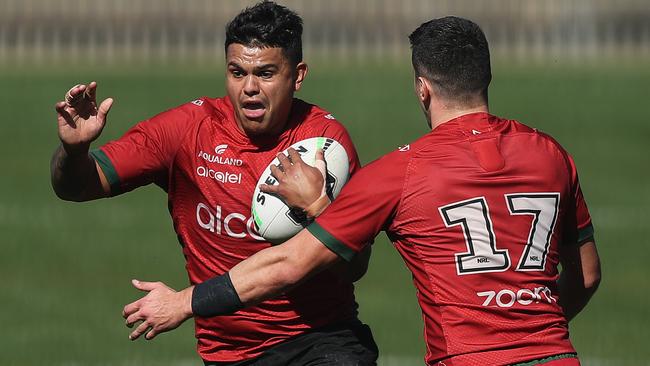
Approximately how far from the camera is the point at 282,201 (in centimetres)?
727

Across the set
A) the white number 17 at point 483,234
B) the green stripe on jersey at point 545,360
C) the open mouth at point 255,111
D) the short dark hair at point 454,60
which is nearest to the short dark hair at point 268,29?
the open mouth at point 255,111

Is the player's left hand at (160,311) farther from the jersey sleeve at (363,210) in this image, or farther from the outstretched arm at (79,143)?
the outstretched arm at (79,143)

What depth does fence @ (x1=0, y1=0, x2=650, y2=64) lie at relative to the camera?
31922 mm

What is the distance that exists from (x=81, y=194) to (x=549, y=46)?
2546cm

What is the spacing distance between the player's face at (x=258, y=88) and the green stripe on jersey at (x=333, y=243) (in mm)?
1473

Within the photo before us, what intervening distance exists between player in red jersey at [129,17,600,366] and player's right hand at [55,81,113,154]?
4.76 feet

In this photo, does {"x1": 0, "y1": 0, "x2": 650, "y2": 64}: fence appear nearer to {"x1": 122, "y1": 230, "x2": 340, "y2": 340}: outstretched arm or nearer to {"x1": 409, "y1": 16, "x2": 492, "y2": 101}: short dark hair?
{"x1": 409, "y1": 16, "x2": 492, "y2": 101}: short dark hair

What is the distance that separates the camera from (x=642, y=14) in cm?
3253

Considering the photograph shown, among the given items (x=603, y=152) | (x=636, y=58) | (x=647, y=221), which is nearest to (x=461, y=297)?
(x=647, y=221)

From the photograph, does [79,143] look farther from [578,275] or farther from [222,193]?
[578,275]

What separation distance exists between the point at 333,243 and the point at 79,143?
6.09 feet

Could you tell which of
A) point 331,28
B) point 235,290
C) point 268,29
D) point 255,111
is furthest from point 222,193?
point 331,28

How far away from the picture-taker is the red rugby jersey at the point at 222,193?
7785 millimetres

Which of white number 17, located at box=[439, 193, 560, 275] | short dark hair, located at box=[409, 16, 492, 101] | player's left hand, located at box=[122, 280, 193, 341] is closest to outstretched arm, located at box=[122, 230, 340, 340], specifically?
player's left hand, located at box=[122, 280, 193, 341]
